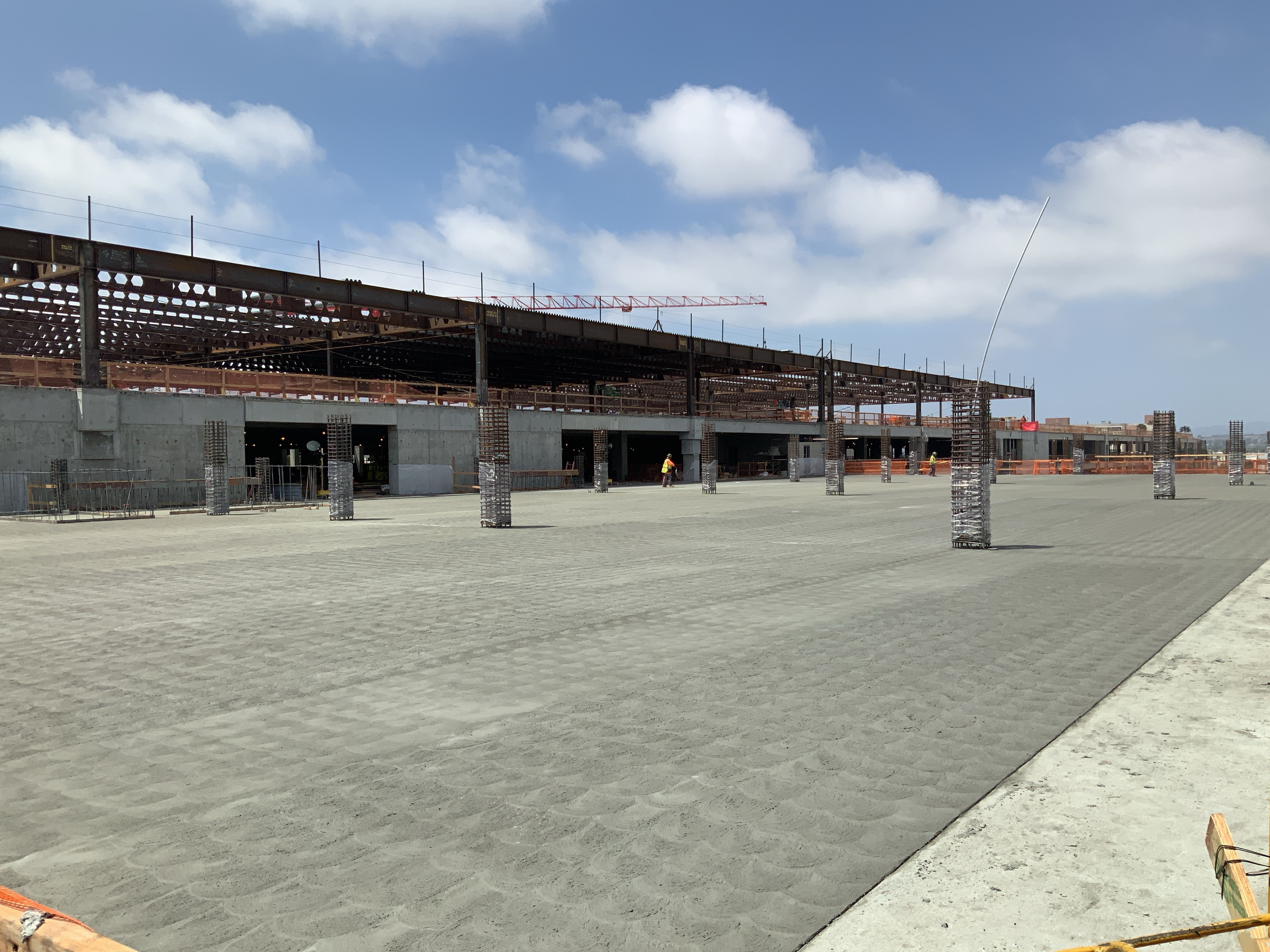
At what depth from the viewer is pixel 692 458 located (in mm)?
58344

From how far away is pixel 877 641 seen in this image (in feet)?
25.9

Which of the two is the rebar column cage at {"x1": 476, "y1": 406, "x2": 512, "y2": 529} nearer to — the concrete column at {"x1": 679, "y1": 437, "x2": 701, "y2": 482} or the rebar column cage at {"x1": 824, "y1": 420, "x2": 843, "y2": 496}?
the rebar column cage at {"x1": 824, "y1": 420, "x2": 843, "y2": 496}

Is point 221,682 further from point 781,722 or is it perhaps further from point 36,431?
point 36,431

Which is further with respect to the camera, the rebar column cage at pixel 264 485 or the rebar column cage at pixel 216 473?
the rebar column cage at pixel 264 485

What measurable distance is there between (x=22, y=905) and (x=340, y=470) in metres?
24.2

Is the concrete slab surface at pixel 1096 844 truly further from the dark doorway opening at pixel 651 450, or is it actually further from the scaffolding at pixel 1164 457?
the dark doorway opening at pixel 651 450

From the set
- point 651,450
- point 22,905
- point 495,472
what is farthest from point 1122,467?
point 22,905

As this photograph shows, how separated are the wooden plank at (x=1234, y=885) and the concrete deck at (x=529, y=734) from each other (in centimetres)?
138

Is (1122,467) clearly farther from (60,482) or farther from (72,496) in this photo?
(60,482)

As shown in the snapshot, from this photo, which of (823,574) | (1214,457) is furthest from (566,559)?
(1214,457)

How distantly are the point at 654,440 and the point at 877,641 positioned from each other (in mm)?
57682

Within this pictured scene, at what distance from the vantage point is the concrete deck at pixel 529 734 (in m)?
3.40

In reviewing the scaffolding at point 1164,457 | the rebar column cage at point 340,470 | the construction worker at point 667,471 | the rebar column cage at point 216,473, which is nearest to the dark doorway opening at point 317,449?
the construction worker at point 667,471

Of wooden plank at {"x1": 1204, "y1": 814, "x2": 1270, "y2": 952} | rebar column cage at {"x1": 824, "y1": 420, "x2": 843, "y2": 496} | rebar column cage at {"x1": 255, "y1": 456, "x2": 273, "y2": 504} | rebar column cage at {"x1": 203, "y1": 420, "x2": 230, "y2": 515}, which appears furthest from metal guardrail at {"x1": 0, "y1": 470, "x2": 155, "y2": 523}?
wooden plank at {"x1": 1204, "y1": 814, "x2": 1270, "y2": 952}
